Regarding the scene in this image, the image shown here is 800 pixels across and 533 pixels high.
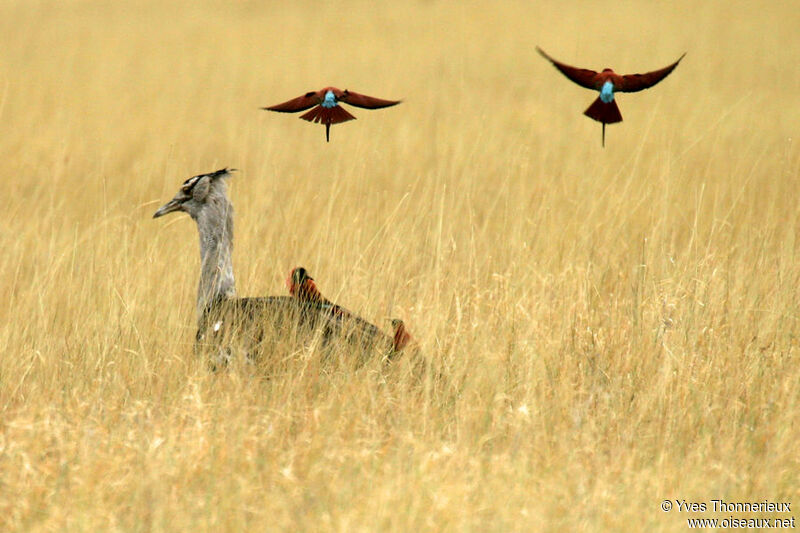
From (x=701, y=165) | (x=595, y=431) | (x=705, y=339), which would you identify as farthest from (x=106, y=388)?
(x=701, y=165)

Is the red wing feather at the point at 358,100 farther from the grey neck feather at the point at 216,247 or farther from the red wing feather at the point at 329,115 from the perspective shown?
the grey neck feather at the point at 216,247

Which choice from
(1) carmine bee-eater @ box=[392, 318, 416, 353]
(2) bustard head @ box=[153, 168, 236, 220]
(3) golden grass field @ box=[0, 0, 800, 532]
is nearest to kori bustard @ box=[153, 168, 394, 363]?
(2) bustard head @ box=[153, 168, 236, 220]

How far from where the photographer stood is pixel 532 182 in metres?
9.68

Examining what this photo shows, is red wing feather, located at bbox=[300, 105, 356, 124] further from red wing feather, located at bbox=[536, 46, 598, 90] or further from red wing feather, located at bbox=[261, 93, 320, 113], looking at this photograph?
red wing feather, located at bbox=[536, 46, 598, 90]

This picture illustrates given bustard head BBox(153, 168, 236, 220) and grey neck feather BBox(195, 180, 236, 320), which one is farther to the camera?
bustard head BBox(153, 168, 236, 220)

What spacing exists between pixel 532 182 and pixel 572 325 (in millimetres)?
4613

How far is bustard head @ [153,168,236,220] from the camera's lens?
589 cm

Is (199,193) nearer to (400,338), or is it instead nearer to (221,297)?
(221,297)

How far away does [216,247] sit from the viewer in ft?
19.3

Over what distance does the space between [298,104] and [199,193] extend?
2567mm

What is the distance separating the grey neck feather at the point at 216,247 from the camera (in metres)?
5.73

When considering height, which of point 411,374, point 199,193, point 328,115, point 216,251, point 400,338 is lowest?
point 411,374

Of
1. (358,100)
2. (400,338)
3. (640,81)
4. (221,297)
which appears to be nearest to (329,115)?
(358,100)

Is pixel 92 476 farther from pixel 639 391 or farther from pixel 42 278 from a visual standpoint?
pixel 42 278
